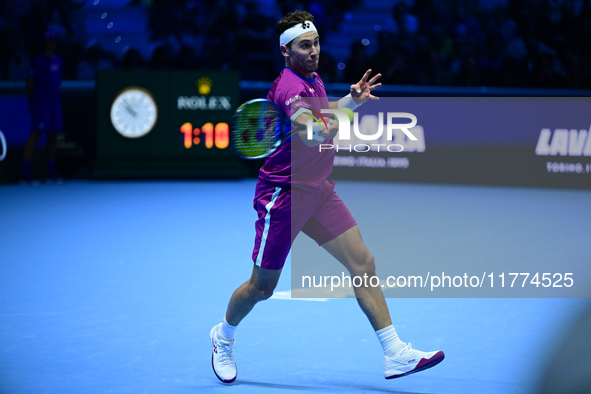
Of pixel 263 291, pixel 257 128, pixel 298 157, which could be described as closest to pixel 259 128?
pixel 257 128

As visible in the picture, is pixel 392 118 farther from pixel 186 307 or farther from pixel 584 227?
pixel 186 307

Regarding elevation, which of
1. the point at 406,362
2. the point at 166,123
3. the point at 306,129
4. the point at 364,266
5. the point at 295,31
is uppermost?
the point at 295,31

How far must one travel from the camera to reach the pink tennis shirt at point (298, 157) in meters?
3.26

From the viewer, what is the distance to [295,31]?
3.30m

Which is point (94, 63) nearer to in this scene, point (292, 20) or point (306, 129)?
point (292, 20)

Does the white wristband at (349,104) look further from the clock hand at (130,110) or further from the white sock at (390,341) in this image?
the clock hand at (130,110)

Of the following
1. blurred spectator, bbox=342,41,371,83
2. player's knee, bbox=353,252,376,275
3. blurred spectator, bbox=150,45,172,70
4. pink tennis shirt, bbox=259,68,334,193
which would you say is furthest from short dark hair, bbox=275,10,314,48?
blurred spectator, bbox=150,45,172,70

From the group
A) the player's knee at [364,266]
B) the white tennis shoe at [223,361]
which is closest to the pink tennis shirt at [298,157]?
the player's knee at [364,266]

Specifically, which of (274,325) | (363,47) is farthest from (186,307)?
(363,47)

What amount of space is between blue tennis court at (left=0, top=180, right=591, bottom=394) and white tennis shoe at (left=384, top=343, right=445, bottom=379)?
0.27 ft

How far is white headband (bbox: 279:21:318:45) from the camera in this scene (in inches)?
129

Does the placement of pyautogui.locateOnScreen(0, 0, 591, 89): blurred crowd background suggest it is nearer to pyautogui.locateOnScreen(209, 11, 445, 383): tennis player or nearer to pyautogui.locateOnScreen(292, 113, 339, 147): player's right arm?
pyautogui.locateOnScreen(209, 11, 445, 383): tennis player

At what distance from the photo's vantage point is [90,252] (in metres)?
6.45

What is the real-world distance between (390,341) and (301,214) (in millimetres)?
701
